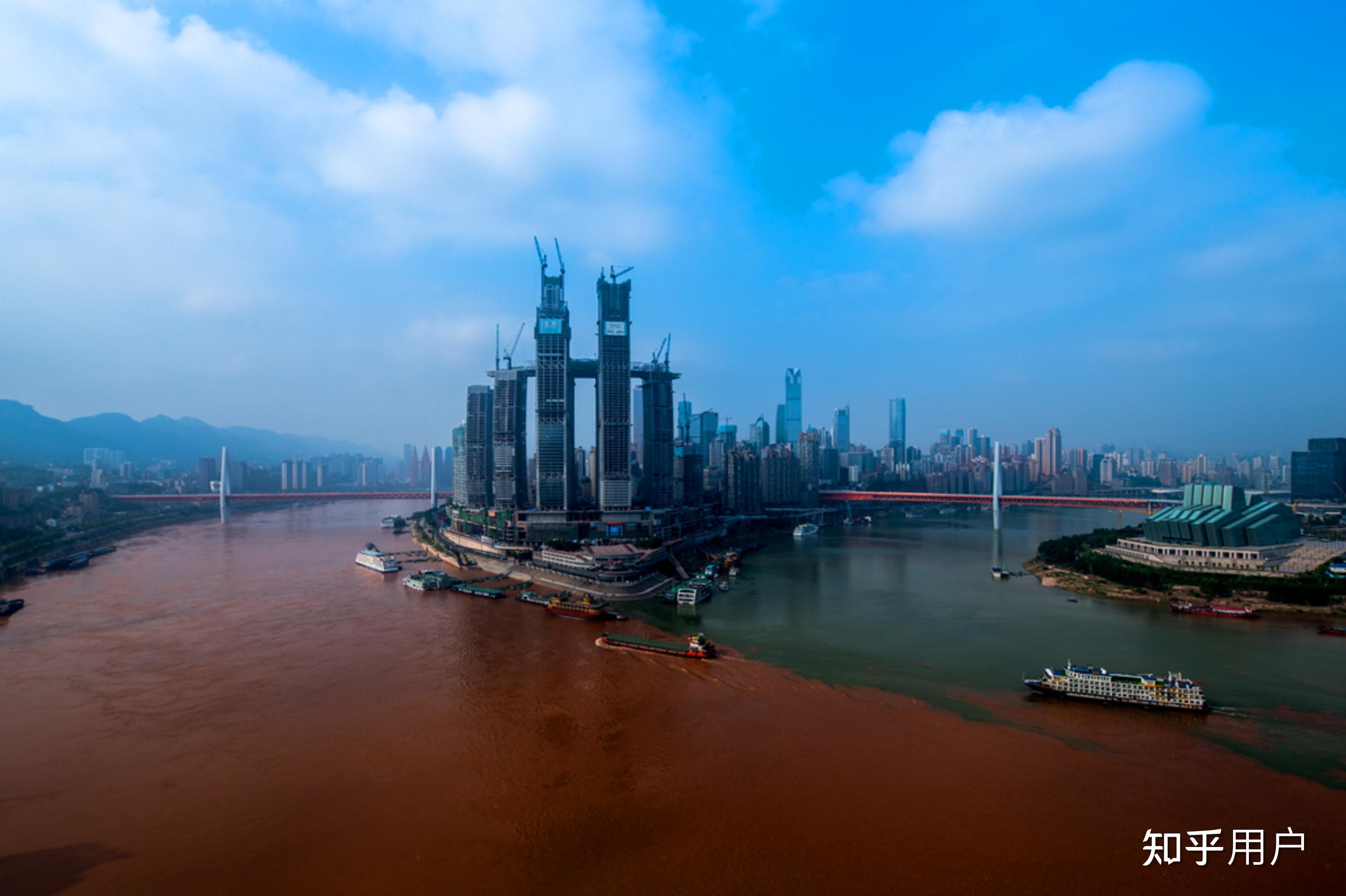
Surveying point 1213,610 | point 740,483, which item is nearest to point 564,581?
point 1213,610

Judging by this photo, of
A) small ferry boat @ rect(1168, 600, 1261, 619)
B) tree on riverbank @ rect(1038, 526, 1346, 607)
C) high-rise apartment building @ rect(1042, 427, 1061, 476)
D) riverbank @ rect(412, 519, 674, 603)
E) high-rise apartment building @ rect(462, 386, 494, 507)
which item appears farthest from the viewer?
high-rise apartment building @ rect(1042, 427, 1061, 476)

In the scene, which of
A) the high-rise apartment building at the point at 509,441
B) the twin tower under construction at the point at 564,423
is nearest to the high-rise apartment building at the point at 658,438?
the twin tower under construction at the point at 564,423

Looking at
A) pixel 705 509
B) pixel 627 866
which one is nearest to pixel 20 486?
pixel 705 509

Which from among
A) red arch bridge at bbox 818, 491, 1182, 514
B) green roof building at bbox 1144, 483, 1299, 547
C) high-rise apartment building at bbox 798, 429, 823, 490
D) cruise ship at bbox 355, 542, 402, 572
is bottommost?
cruise ship at bbox 355, 542, 402, 572

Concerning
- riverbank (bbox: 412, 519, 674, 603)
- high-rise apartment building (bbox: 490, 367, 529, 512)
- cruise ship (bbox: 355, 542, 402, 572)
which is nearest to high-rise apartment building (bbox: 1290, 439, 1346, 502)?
riverbank (bbox: 412, 519, 674, 603)

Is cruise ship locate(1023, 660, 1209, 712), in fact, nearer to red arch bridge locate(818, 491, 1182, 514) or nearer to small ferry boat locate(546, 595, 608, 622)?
small ferry boat locate(546, 595, 608, 622)

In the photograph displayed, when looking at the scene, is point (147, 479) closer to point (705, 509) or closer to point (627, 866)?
point (705, 509)
